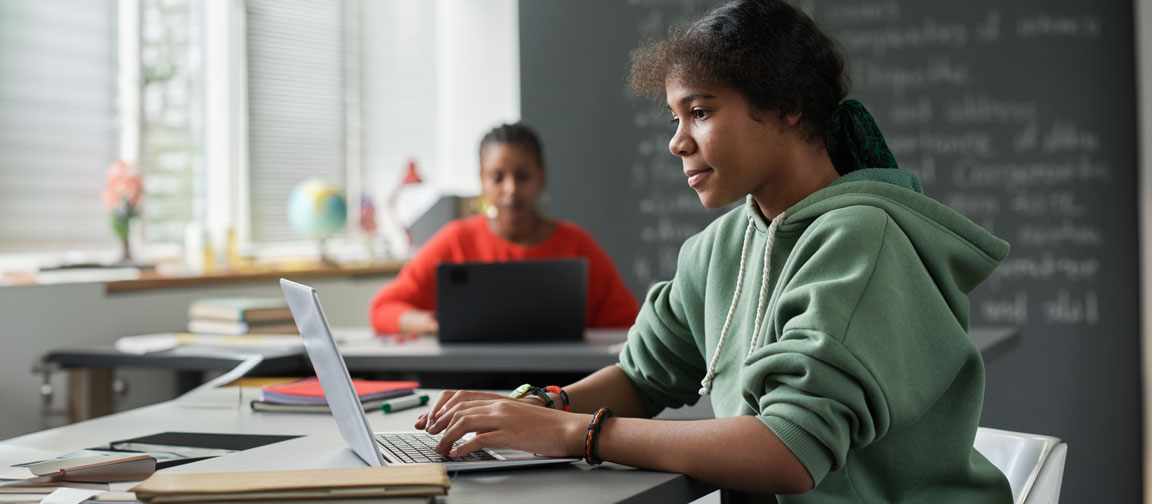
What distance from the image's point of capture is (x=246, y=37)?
4.41 meters

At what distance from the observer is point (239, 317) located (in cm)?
280

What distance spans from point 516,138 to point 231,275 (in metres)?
1.24

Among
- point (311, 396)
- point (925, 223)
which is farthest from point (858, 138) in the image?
point (311, 396)

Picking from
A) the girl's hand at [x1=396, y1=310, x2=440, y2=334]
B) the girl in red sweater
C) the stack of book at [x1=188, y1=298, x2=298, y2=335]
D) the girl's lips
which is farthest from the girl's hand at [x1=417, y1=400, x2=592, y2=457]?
the girl in red sweater

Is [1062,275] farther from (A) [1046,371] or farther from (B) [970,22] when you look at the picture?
(B) [970,22]

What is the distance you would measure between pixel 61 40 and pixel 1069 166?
10.5ft

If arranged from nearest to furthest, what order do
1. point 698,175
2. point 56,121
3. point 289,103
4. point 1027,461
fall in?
point 698,175
point 1027,461
point 56,121
point 289,103

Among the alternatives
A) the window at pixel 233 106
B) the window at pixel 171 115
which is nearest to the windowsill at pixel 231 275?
the window at pixel 233 106

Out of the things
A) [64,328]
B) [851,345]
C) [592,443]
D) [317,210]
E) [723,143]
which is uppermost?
[723,143]

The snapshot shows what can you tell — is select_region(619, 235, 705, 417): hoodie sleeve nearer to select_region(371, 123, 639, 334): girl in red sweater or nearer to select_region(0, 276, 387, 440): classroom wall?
select_region(371, 123, 639, 334): girl in red sweater

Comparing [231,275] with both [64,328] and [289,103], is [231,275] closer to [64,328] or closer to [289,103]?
[64,328]

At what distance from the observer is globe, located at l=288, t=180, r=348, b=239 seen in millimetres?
4250

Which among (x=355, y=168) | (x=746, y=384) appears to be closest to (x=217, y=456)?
(x=746, y=384)

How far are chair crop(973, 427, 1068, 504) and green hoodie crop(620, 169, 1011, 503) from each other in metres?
0.11
